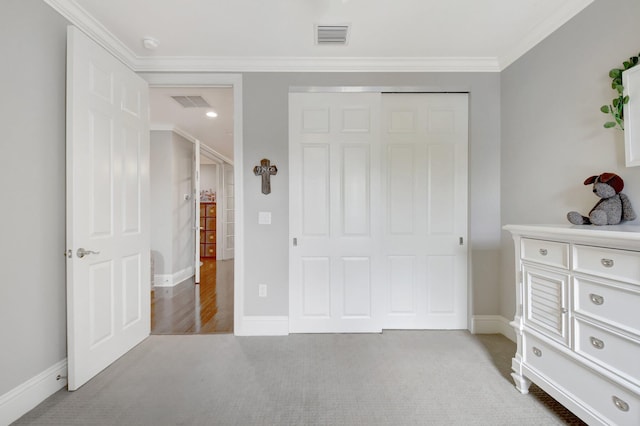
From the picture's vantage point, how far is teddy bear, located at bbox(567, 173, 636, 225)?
1.51 metres

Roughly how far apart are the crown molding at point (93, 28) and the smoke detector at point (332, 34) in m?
1.65

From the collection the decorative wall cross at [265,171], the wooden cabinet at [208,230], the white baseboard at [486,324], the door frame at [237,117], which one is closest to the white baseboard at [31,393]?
the door frame at [237,117]

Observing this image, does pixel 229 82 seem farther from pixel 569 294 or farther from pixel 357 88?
pixel 569 294

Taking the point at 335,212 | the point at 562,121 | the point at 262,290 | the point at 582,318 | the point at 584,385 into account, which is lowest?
the point at 584,385

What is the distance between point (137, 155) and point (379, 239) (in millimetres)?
2306

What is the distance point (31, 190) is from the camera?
Answer: 167 cm

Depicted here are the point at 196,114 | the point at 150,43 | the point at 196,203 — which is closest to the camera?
the point at 150,43

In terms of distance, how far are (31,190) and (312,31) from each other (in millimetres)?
2180

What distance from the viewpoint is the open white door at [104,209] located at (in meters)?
1.79

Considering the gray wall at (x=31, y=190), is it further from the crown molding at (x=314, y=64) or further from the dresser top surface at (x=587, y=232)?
the dresser top surface at (x=587, y=232)

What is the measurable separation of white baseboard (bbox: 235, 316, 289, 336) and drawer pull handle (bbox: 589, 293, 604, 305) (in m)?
2.16

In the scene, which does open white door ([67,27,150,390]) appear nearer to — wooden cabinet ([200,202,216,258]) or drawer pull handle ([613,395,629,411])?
drawer pull handle ([613,395,629,411])

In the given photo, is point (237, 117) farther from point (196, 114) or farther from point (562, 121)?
point (562, 121)

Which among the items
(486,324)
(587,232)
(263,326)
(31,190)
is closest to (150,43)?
(31,190)
